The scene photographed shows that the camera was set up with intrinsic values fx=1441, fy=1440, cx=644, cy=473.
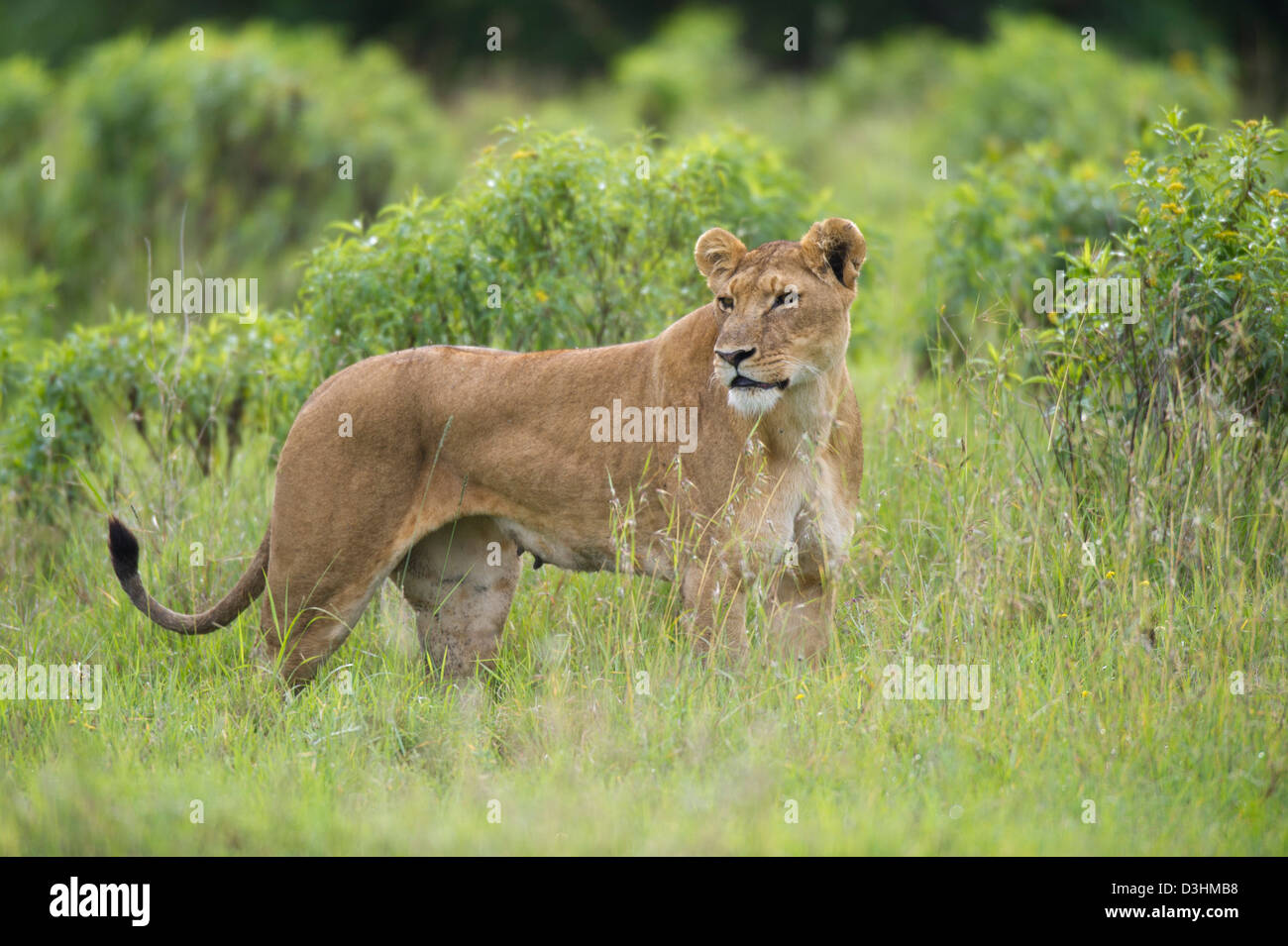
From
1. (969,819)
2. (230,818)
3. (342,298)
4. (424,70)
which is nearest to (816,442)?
(969,819)

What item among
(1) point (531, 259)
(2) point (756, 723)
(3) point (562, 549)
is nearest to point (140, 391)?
(1) point (531, 259)

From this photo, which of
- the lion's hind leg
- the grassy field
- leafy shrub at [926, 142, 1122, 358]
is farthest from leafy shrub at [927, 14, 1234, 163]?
the lion's hind leg

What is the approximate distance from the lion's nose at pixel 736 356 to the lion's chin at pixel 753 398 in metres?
0.10

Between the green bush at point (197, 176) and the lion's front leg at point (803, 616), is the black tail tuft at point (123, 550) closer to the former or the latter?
the lion's front leg at point (803, 616)

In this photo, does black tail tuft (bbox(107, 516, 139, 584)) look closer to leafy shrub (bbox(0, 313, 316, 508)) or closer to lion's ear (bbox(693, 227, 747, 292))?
leafy shrub (bbox(0, 313, 316, 508))

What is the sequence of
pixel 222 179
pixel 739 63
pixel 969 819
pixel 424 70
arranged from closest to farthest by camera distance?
pixel 969 819
pixel 222 179
pixel 739 63
pixel 424 70

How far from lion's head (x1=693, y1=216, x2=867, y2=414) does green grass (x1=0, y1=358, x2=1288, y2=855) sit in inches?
29.7

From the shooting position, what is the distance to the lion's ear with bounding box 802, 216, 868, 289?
513 cm

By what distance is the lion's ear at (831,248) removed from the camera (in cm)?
513

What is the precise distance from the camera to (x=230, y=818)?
452cm

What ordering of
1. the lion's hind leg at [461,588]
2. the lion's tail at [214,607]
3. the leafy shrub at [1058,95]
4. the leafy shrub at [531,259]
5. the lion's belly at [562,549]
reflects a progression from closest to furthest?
1. the lion's belly at [562,549]
2. the lion's tail at [214,607]
3. the lion's hind leg at [461,588]
4. the leafy shrub at [531,259]
5. the leafy shrub at [1058,95]

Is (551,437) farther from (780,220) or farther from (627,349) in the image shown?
(780,220)

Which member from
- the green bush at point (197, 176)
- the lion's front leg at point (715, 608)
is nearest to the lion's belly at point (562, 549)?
the lion's front leg at point (715, 608)

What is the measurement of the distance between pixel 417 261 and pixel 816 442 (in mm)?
2714
